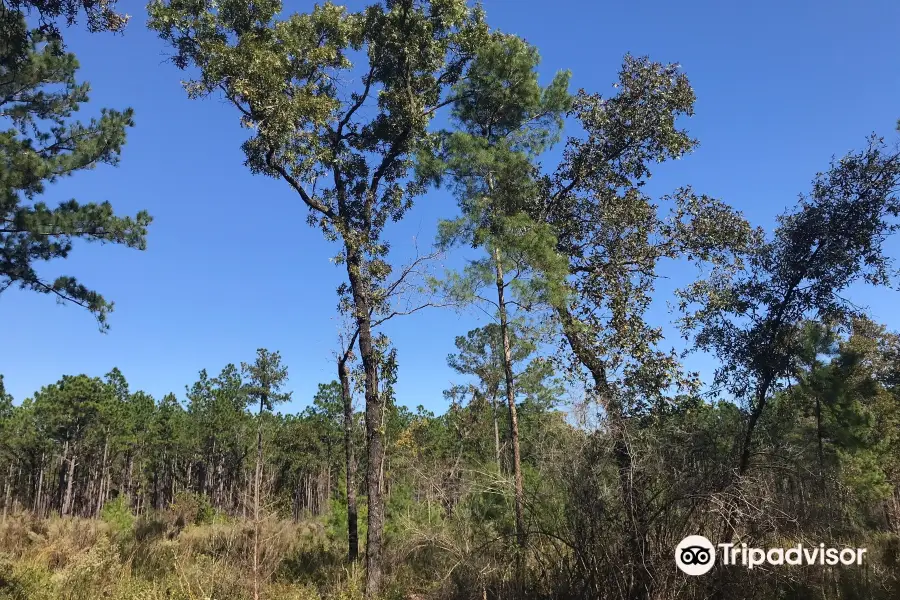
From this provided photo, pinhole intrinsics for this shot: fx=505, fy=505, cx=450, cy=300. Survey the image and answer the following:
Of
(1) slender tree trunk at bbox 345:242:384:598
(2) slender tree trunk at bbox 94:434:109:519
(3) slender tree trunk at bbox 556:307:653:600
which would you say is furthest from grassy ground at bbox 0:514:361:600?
Answer: (2) slender tree trunk at bbox 94:434:109:519

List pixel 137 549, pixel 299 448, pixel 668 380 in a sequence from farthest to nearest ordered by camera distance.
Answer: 1. pixel 299 448
2. pixel 137 549
3. pixel 668 380

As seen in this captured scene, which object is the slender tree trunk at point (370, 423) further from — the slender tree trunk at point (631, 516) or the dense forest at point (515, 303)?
the slender tree trunk at point (631, 516)

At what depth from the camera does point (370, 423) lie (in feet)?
34.9

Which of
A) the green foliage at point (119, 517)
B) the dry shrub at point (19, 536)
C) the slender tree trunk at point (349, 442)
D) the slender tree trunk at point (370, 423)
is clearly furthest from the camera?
the green foliage at point (119, 517)

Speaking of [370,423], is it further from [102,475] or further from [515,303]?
[102,475]

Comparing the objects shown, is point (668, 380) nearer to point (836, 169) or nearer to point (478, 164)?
point (836, 169)

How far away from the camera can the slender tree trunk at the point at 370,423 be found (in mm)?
9734

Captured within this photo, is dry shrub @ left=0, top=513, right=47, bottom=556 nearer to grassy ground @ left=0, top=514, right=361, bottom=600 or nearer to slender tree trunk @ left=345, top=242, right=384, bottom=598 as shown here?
grassy ground @ left=0, top=514, right=361, bottom=600

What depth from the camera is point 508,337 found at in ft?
37.4

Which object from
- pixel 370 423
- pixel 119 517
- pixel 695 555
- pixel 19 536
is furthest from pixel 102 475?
pixel 695 555

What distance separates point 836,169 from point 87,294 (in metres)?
17.2

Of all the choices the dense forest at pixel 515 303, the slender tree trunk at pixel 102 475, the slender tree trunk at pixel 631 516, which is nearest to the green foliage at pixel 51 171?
the dense forest at pixel 515 303

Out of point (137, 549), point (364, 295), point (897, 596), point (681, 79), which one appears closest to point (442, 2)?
point (681, 79)

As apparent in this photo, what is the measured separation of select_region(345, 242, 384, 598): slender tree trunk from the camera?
383 inches
